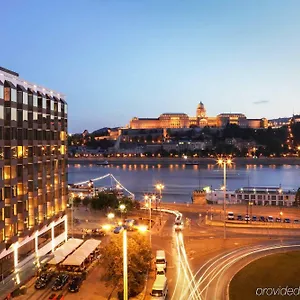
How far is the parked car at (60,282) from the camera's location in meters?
11.2

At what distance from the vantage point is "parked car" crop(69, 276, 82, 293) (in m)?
11.1

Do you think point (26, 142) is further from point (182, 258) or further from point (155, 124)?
point (155, 124)

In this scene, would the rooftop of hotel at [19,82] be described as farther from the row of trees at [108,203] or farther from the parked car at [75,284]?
the row of trees at [108,203]

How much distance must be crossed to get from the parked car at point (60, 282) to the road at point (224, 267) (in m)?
3.18

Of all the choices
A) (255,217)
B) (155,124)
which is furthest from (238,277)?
(155,124)

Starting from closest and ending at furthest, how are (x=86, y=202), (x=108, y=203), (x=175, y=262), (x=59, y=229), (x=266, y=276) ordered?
1. (x=266, y=276)
2. (x=175, y=262)
3. (x=59, y=229)
4. (x=108, y=203)
5. (x=86, y=202)

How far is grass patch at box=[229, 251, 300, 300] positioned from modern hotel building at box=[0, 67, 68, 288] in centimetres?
535

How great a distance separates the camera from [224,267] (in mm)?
13016

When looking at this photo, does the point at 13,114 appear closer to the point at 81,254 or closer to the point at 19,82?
the point at 19,82

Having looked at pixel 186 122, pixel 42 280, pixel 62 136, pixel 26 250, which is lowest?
pixel 42 280

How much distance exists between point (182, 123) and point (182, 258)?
395ft

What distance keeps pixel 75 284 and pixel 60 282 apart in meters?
0.44

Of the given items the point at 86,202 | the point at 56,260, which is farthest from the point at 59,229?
the point at 86,202

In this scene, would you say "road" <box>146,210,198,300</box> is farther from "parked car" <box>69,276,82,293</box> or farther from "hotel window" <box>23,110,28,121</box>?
"hotel window" <box>23,110,28,121</box>
